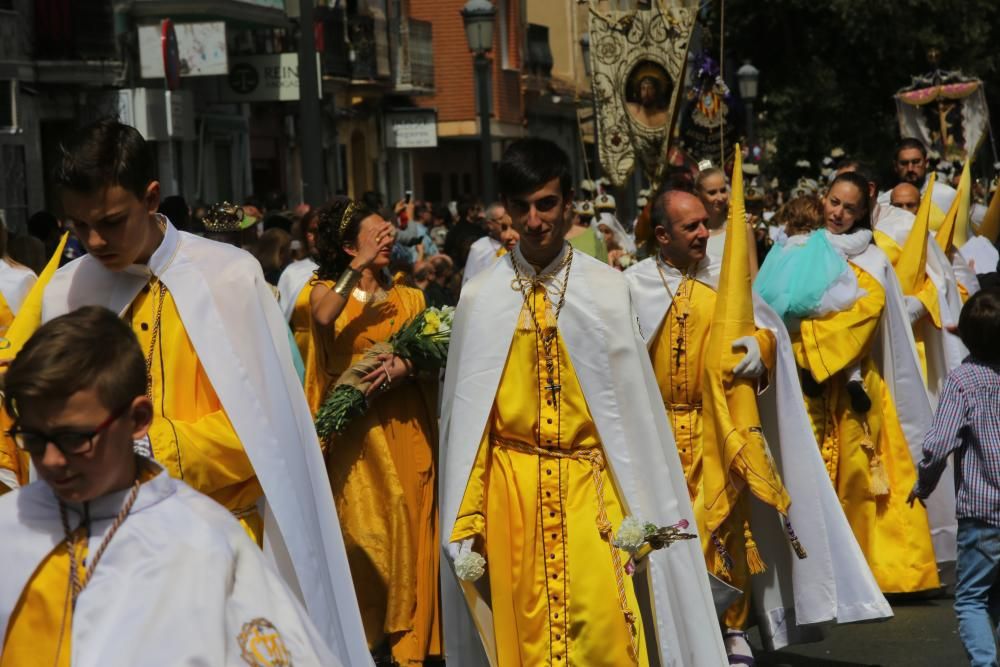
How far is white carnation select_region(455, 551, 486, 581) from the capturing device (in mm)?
6125

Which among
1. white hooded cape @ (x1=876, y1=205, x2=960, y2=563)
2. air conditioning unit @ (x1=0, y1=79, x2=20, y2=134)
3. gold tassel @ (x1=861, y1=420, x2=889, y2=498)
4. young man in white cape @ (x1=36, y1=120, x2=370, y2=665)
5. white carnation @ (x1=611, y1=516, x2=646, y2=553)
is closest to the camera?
young man in white cape @ (x1=36, y1=120, x2=370, y2=665)

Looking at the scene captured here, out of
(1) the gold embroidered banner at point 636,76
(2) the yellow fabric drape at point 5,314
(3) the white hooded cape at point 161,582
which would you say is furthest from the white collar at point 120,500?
(1) the gold embroidered banner at point 636,76

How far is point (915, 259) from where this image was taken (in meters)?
10.9

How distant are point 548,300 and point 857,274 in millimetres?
3734

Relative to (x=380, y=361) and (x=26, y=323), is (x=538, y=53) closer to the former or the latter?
(x=380, y=361)

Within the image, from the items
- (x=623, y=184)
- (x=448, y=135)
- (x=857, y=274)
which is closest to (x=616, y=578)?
(x=857, y=274)

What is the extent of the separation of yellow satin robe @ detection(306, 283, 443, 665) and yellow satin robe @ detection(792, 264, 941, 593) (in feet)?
6.70

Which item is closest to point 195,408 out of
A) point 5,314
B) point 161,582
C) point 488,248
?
point 161,582

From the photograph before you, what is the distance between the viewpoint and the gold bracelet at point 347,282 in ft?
27.0

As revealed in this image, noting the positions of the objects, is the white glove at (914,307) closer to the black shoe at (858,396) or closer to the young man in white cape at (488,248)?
the black shoe at (858,396)

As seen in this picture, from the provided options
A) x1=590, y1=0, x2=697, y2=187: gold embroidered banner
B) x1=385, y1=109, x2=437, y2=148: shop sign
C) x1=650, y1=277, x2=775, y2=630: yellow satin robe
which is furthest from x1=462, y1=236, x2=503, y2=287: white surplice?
x1=385, y1=109, x2=437, y2=148: shop sign

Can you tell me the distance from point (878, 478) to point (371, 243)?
296cm

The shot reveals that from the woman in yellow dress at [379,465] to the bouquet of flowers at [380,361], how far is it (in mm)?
159

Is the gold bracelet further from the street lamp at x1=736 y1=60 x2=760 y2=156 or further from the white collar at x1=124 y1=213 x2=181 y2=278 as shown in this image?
the street lamp at x1=736 y1=60 x2=760 y2=156
